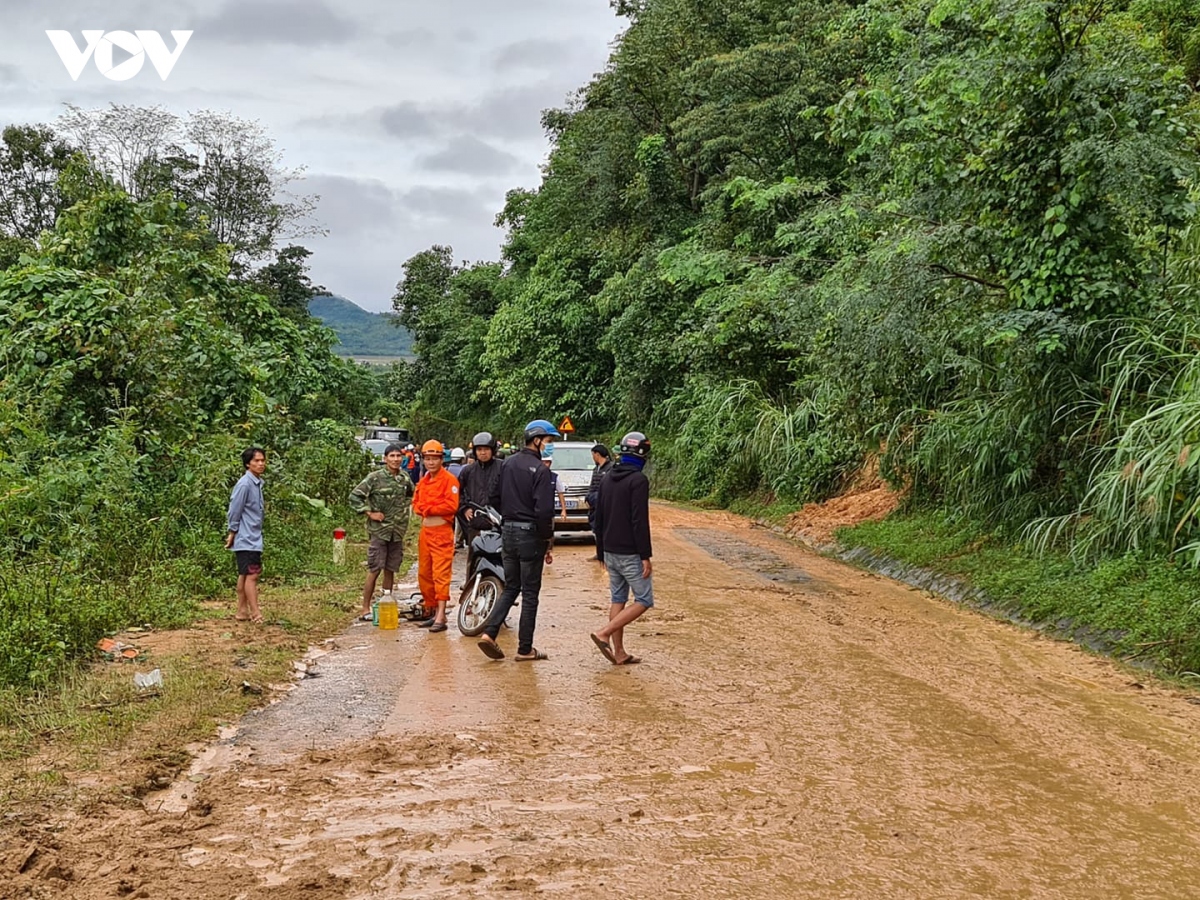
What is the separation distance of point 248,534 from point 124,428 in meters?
3.47

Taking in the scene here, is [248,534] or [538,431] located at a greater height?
[538,431]

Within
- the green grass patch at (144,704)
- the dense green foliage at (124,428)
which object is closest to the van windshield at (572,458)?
the dense green foliage at (124,428)

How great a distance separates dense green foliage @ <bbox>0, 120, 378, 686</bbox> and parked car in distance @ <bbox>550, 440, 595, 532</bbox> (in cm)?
424

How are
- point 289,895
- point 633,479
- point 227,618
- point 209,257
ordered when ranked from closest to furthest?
point 289,895 → point 633,479 → point 227,618 → point 209,257

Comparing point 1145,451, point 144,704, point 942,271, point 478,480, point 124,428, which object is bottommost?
point 144,704

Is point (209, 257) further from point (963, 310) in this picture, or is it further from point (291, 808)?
point (291, 808)

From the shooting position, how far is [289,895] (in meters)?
4.29

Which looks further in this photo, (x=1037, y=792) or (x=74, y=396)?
(x=74, y=396)

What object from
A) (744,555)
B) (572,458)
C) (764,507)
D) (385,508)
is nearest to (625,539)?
(385,508)

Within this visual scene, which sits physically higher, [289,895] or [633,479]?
[633,479]

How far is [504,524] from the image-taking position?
8.92 m

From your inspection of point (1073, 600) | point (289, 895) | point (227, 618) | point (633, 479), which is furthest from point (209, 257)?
point (289, 895)

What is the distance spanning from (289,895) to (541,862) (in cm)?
107

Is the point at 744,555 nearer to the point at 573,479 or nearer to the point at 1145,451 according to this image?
the point at 573,479
